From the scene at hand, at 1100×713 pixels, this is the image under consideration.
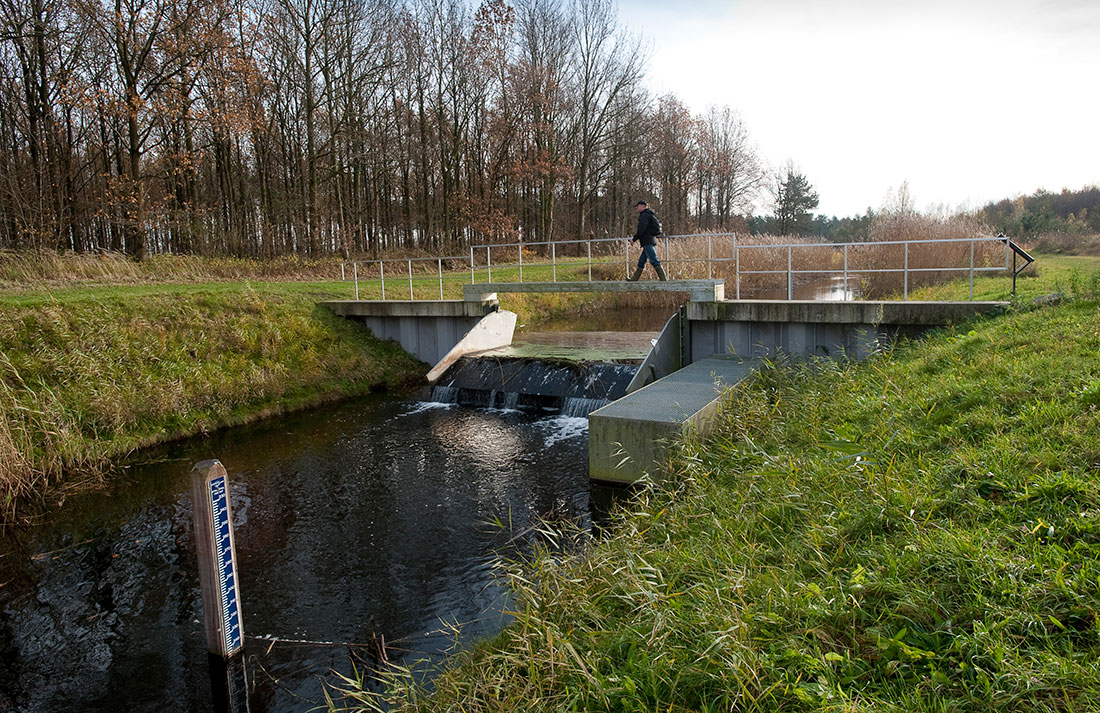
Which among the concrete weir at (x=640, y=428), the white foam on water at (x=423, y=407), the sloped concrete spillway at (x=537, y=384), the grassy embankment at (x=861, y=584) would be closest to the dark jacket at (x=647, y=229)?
the sloped concrete spillway at (x=537, y=384)

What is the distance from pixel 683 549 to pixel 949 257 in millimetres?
17916

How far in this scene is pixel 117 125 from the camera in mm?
25172

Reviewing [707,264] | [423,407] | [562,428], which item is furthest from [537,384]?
[707,264]

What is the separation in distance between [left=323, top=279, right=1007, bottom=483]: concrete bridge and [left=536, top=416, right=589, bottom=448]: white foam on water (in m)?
1.17

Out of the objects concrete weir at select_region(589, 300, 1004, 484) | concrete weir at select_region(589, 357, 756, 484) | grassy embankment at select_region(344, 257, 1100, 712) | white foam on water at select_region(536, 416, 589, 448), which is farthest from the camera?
white foam on water at select_region(536, 416, 589, 448)

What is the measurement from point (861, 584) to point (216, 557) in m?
4.41

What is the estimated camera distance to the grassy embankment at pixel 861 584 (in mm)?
3131

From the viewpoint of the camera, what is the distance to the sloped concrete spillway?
13.3m

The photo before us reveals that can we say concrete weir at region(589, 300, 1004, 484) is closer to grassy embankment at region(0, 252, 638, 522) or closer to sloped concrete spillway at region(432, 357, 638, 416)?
sloped concrete spillway at region(432, 357, 638, 416)

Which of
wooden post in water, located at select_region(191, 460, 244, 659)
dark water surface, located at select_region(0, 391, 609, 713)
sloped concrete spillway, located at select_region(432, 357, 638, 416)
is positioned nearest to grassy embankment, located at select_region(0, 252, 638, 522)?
dark water surface, located at select_region(0, 391, 609, 713)

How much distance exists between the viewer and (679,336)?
1399 centimetres

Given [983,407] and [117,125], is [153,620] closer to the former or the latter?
[983,407]

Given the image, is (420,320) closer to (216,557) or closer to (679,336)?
(679,336)

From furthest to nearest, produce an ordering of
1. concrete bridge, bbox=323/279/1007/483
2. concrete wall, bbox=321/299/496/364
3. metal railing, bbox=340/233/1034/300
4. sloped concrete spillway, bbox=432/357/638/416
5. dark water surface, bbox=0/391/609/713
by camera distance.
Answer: metal railing, bbox=340/233/1034/300
concrete wall, bbox=321/299/496/364
sloped concrete spillway, bbox=432/357/638/416
concrete bridge, bbox=323/279/1007/483
dark water surface, bbox=0/391/609/713
